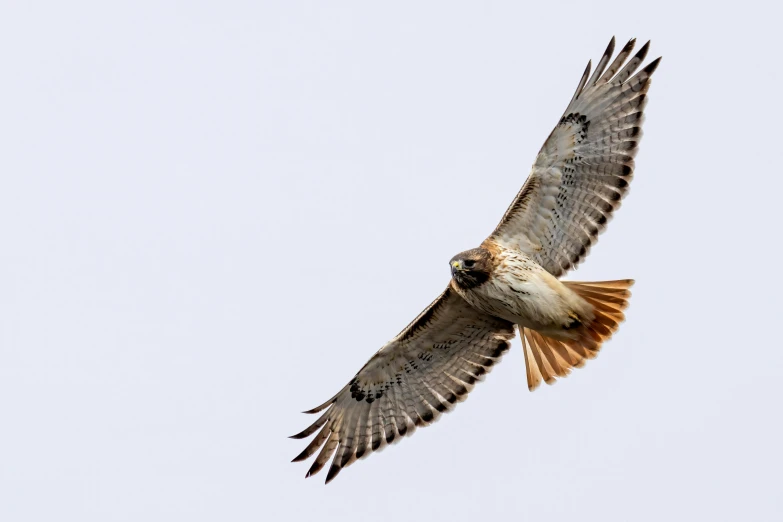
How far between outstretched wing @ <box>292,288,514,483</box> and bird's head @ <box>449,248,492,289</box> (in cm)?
115

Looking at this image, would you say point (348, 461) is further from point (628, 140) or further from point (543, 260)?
point (628, 140)

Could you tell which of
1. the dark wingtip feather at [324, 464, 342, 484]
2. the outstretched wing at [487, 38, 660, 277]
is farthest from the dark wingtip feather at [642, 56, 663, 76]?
the dark wingtip feather at [324, 464, 342, 484]

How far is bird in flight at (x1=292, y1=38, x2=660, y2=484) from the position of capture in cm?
1344

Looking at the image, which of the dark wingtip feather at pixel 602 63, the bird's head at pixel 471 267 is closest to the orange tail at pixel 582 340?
the bird's head at pixel 471 267

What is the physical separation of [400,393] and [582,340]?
215 centimetres

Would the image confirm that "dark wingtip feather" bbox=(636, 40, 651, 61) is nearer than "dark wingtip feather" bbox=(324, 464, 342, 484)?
Yes

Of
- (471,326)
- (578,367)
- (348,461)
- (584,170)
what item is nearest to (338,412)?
(348,461)

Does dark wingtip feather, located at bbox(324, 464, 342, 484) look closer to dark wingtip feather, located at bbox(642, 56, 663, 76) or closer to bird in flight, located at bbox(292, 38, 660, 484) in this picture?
bird in flight, located at bbox(292, 38, 660, 484)

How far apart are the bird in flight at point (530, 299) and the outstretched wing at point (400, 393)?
0.04 feet

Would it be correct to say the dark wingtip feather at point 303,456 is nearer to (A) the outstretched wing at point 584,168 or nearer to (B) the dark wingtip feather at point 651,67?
(A) the outstretched wing at point 584,168

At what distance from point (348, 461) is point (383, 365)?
1.12 m

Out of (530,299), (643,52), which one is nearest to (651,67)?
(643,52)

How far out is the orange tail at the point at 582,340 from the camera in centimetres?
1347

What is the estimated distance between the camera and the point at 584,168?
13.6 meters
